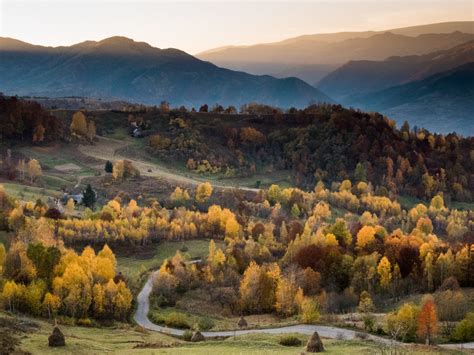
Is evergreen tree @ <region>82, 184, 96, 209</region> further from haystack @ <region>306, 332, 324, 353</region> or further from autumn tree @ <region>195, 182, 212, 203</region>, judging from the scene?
haystack @ <region>306, 332, 324, 353</region>

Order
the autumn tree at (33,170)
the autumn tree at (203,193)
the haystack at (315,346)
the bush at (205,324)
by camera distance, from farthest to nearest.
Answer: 1. the autumn tree at (203,193)
2. the autumn tree at (33,170)
3. the bush at (205,324)
4. the haystack at (315,346)

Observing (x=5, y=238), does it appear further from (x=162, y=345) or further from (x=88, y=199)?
(x=162, y=345)

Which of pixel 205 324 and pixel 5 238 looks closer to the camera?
pixel 205 324

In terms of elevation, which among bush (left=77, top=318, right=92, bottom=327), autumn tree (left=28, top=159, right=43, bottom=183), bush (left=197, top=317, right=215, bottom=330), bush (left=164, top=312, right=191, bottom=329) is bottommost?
bush (left=164, top=312, right=191, bottom=329)

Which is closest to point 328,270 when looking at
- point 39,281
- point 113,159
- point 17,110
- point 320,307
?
point 320,307

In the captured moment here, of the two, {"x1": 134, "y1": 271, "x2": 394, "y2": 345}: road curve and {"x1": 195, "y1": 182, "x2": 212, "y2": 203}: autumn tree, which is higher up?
{"x1": 195, "y1": 182, "x2": 212, "y2": 203}: autumn tree

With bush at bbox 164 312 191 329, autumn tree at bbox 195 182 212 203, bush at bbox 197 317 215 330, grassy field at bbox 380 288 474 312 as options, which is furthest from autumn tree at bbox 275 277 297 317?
autumn tree at bbox 195 182 212 203

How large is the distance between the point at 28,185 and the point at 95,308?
8023 cm

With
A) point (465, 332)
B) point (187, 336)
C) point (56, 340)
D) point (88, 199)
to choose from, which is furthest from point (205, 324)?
point (88, 199)

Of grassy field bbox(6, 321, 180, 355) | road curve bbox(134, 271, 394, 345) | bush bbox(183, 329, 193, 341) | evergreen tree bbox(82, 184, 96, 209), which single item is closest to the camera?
grassy field bbox(6, 321, 180, 355)

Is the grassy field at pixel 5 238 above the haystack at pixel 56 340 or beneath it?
beneath

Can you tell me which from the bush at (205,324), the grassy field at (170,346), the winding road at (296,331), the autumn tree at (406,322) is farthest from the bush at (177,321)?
the autumn tree at (406,322)

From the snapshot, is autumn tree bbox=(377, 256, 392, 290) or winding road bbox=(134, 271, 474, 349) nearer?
winding road bbox=(134, 271, 474, 349)

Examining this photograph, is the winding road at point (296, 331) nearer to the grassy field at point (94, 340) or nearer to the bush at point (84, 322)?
the grassy field at point (94, 340)
